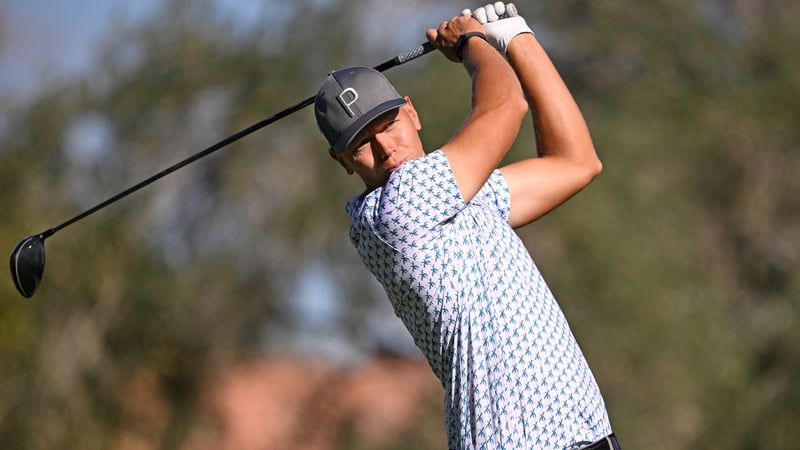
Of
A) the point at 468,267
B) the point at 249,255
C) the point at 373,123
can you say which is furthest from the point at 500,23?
the point at 249,255

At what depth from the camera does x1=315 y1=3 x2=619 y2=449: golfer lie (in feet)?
11.8

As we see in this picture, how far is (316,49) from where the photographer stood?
17.5 meters

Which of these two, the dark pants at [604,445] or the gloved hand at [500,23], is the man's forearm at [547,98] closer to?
the gloved hand at [500,23]

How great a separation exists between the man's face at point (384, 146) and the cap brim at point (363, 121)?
3cm

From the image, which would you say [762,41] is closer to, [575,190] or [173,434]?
[173,434]

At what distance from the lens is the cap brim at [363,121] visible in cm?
374

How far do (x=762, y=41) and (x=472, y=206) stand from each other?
72.0ft

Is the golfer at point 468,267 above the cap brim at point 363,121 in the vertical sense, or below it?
below

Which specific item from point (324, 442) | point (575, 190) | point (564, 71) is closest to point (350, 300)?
point (324, 442)

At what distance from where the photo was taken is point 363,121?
3740 mm

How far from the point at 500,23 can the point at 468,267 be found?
34.7 inches

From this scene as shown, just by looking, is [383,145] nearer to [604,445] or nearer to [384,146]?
[384,146]

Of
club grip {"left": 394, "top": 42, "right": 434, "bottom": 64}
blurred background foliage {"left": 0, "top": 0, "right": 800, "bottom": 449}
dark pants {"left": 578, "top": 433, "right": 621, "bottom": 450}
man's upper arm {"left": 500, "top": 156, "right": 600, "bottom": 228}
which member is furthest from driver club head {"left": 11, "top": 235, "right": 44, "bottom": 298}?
blurred background foliage {"left": 0, "top": 0, "right": 800, "bottom": 449}

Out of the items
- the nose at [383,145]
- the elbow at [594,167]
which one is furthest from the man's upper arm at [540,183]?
the nose at [383,145]
